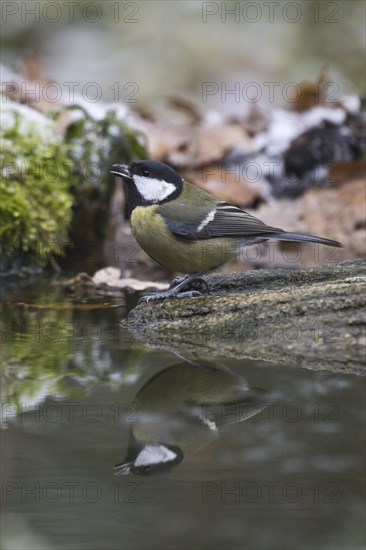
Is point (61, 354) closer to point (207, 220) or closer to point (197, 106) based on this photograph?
point (207, 220)

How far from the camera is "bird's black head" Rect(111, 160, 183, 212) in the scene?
4.44 metres

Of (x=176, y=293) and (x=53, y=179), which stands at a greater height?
(x=53, y=179)

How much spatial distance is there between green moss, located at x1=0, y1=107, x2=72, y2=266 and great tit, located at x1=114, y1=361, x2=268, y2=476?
2.63 meters

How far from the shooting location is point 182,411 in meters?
2.98

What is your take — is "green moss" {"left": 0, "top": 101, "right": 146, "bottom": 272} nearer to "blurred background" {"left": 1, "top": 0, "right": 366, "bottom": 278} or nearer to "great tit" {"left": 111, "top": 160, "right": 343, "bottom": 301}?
"blurred background" {"left": 1, "top": 0, "right": 366, "bottom": 278}

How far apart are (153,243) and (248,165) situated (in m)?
3.60

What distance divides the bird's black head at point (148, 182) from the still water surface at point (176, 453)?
0.97m

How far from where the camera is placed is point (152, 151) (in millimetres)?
7832

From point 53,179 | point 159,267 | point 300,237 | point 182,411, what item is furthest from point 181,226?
point 159,267

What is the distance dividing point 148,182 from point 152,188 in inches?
1.5

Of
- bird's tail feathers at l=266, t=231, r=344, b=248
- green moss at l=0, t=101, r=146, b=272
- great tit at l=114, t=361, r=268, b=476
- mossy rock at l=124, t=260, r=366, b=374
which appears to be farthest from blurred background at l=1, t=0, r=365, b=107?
great tit at l=114, t=361, r=268, b=476

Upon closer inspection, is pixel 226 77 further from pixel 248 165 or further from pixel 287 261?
pixel 287 261

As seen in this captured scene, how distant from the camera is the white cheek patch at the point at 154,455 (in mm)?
2549

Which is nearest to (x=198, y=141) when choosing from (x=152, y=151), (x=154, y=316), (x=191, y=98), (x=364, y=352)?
(x=152, y=151)
